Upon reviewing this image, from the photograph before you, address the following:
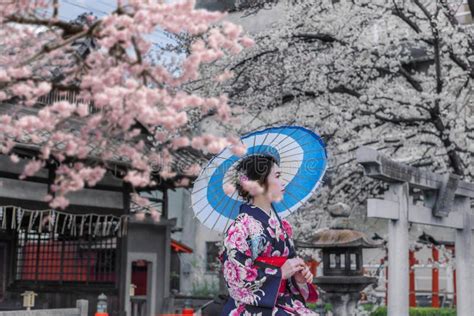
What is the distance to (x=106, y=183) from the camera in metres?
12.9

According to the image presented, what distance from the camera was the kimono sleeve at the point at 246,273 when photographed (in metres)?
4.45

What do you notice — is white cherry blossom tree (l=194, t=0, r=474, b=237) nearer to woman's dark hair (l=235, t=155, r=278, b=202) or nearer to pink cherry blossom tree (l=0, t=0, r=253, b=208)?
woman's dark hair (l=235, t=155, r=278, b=202)

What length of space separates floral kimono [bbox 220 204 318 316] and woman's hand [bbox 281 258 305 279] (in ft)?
0.12

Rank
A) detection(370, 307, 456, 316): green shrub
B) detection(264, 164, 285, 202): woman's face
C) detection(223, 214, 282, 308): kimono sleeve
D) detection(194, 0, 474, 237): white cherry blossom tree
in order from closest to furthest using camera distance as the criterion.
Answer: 1. detection(223, 214, 282, 308): kimono sleeve
2. detection(264, 164, 285, 202): woman's face
3. detection(194, 0, 474, 237): white cherry blossom tree
4. detection(370, 307, 456, 316): green shrub

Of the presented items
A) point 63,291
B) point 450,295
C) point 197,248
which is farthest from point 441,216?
point 197,248

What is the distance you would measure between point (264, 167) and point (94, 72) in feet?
5.92

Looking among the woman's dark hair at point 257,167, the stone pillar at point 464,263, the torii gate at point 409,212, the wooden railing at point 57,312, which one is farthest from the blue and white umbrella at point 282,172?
the stone pillar at point 464,263

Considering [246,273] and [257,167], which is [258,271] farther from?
[257,167]

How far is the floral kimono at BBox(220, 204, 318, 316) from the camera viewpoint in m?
4.46

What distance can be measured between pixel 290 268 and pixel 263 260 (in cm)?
20

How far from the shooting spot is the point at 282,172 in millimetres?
5621

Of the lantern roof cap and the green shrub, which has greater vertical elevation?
the lantern roof cap

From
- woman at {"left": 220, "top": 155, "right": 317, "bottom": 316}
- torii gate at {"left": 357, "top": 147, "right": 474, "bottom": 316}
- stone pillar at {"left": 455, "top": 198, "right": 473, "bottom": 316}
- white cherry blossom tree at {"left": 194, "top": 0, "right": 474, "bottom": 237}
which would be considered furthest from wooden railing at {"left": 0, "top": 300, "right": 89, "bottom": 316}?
stone pillar at {"left": 455, "top": 198, "right": 473, "bottom": 316}

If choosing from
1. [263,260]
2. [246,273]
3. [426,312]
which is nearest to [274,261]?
[263,260]
